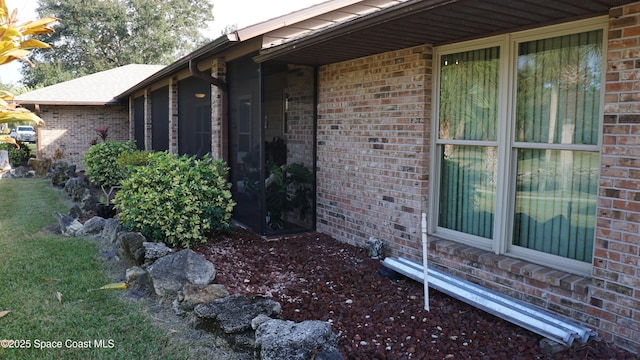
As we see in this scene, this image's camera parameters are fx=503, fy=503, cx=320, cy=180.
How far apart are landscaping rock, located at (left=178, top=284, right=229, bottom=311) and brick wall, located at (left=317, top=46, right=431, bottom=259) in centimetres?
223

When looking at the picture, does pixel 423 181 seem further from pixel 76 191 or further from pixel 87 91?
pixel 87 91

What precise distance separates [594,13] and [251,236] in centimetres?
517

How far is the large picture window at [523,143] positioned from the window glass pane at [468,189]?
1cm

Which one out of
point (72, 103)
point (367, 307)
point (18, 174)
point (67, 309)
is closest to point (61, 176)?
point (18, 174)

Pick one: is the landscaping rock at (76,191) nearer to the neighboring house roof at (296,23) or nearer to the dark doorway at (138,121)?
the dark doorway at (138,121)

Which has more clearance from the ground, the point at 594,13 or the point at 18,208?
the point at 594,13

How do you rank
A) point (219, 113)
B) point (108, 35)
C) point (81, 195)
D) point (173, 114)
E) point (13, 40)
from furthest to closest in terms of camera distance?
point (108, 35) < point (173, 114) < point (81, 195) < point (219, 113) < point (13, 40)

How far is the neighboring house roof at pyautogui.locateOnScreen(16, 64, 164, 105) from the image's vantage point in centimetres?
1950

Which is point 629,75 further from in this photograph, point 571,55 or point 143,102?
point 143,102

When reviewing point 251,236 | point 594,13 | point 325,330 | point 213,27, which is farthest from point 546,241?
point 213,27

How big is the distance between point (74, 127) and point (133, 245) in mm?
16978

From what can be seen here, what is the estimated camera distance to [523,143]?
4.61 metres

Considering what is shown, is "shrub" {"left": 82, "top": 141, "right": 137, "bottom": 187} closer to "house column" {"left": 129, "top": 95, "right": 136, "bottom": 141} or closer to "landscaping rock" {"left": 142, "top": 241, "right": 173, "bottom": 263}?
"house column" {"left": 129, "top": 95, "right": 136, "bottom": 141}

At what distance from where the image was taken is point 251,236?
24.3 ft
